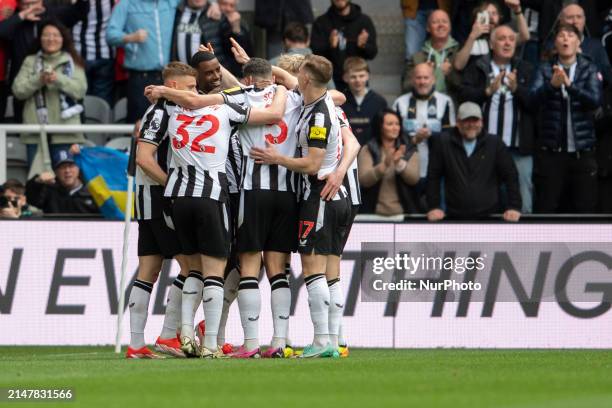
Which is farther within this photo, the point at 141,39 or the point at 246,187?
the point at 141,39

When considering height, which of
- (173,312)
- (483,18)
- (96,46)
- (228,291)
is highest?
(483,18)

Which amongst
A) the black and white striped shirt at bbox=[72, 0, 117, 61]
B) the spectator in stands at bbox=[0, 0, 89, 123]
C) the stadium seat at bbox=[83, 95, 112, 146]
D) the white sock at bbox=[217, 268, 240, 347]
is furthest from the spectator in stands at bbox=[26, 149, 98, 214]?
the white sock at bbox=[217, 268, 240, 347]

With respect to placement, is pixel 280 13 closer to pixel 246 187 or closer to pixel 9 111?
pixel 9 111

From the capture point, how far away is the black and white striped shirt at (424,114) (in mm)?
17500

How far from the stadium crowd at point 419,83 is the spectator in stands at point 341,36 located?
18 mm

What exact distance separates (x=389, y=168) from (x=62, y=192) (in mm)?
3956

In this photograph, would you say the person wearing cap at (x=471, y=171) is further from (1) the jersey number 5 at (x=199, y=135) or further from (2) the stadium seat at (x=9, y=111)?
(2) the stadium seat at (x=9, y=111)

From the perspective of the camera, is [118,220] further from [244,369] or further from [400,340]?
[244,369]

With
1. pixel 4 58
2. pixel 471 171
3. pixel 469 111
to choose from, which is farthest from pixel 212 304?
pixel 4 58

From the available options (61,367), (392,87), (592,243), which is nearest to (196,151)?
(61,367)

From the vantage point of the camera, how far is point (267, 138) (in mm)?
12055

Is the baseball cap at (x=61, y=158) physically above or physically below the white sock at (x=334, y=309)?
above

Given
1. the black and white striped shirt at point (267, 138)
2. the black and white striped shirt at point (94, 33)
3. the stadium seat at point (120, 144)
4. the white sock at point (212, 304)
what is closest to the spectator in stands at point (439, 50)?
the stadium seat at point (120, 144)

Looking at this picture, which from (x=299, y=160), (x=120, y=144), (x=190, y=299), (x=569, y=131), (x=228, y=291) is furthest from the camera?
(x=120, y=144)
